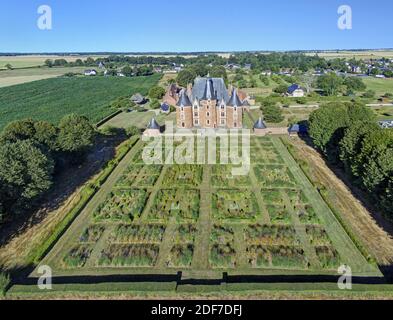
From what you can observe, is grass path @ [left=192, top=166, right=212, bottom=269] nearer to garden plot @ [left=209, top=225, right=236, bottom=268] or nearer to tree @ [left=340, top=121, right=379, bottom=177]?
garden plot @ [left=209, top=225, right=236, bottom=268]

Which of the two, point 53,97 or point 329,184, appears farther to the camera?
point 53,97

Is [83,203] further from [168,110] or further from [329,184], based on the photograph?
[168,110]

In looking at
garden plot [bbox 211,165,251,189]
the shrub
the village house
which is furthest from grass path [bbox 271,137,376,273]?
the village house

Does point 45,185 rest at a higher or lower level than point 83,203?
higher

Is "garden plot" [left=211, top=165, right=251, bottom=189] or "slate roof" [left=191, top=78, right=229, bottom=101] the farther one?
"slate roof" [left=191, top=78, right=229, bottom=101]

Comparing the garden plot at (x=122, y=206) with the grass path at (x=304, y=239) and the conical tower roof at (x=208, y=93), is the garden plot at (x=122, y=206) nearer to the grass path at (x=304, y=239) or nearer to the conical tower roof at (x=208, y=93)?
the grass path at (x=304, y=239)

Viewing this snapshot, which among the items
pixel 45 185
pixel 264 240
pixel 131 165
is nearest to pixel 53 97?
pixel 131 165
